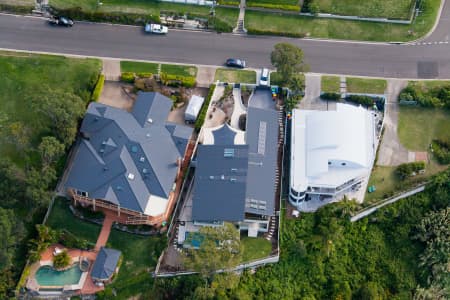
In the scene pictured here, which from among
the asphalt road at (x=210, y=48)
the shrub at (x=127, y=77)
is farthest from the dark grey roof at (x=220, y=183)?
the asphalt road at (x=210, y=48)

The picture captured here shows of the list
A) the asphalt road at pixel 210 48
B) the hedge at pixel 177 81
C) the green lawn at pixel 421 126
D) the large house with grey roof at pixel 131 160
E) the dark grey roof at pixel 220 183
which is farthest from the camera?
the asphalt road at pixel 210 48

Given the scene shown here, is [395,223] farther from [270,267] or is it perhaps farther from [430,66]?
[430,66]

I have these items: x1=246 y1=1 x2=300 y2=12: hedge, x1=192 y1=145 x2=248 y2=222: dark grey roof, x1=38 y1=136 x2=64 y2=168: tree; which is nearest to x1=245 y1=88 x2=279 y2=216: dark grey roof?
x1=192 y1=145 x2=248 y2=222: dark grey roof

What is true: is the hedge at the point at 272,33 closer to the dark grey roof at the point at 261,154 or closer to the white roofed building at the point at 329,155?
the dark grey roof at the point at 261,154

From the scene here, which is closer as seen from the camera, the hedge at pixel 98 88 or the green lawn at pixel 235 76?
the hedge at pixel 98 88

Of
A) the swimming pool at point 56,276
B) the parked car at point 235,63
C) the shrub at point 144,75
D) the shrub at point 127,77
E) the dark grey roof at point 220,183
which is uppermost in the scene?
the parked car at point 235,63

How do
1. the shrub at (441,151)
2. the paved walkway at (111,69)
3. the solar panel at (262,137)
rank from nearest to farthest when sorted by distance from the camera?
the solar panel at (262,137), the shrub at (441,151), the paved walkway at (111,69)

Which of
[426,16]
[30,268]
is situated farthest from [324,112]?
[30,268]

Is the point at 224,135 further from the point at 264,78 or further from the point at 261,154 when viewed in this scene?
the point at 264,78

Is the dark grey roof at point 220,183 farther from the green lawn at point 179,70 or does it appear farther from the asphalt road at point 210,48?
the asphalt road at point 210,48

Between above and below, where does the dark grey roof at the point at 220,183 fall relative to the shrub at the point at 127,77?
below
